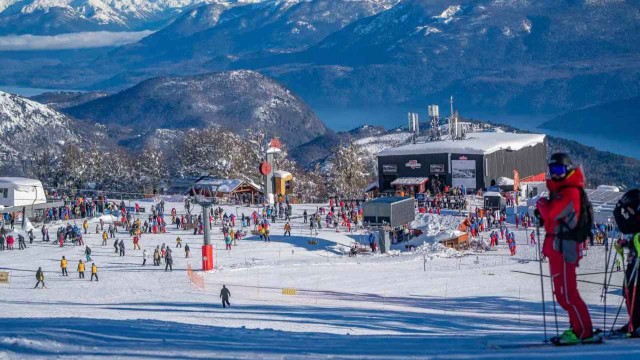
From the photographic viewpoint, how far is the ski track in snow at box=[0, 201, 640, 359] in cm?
852

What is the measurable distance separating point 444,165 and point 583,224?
50.8m

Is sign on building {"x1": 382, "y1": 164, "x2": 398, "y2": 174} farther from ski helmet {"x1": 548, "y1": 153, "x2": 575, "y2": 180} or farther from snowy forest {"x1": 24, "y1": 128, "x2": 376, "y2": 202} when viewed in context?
ski helmet {"x1": 548, "y1": 153, "x2": 575, "y2": 180}

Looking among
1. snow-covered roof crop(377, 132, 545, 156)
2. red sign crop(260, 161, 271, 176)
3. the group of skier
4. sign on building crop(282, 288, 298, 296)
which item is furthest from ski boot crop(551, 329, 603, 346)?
snow-covered roof crop(377, 132, 545, 156)

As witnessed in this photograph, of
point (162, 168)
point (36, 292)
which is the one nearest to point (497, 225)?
point (36, 292)

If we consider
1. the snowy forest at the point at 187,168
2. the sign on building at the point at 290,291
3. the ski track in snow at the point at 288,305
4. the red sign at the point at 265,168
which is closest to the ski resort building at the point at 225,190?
the red sign at the point at 265,168

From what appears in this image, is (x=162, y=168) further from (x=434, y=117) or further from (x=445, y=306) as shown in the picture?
(x=445, y=306)

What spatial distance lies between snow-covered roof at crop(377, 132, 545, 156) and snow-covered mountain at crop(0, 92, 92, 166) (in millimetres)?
108546

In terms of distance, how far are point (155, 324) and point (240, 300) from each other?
40.9ft

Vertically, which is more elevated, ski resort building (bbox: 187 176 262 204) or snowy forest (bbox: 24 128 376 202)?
snowy forest (bbox: 24 128 376 202)

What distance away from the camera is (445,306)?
71.3 feet

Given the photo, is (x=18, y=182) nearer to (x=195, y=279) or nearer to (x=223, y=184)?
(x=223, y=184)

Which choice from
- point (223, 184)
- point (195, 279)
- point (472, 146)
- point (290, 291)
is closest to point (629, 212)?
point (290, 291)

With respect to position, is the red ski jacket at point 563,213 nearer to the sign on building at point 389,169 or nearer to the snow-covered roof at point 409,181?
the snow-covered roof at point 409,181

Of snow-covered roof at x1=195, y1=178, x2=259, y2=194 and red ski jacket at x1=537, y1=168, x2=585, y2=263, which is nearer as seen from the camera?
red ski jacket at x1=537, y1=168, x2=585, y2=263
